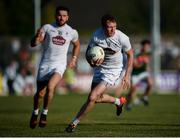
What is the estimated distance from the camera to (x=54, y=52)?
17453mm

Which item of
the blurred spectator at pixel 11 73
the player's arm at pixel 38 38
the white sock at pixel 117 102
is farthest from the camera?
the blurred spectator at pixel 11 73

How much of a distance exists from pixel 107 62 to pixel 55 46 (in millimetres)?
1452

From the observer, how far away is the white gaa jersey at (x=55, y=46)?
17391 mm

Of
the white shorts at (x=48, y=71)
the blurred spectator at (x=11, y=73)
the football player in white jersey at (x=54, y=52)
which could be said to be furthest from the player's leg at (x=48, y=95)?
the blurred spectator at (x=11, y=73)

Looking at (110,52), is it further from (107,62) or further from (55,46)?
(55,46)

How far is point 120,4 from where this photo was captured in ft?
200

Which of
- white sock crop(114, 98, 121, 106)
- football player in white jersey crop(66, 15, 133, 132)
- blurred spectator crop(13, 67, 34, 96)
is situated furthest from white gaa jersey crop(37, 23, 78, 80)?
blurred spectator crop(13, 67, 34, 96)

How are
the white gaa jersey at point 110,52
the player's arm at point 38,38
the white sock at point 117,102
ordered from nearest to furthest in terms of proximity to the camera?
the white gaa jersey at point 110,52 < the player's arm at point 38,38 < the white sock at point 117,102

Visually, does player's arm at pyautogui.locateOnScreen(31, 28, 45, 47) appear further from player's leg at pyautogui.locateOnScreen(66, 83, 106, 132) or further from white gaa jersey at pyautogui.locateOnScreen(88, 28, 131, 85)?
player's leg at pyautogui.locateOnScreen(66, 83, 106, 132)

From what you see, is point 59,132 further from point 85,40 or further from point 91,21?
point 91,21

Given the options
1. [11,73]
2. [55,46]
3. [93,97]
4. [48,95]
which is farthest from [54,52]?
[11,73]

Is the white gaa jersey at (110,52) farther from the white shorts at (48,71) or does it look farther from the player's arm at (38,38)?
the player's arm at (38,38)

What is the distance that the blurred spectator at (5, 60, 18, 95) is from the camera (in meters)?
40.8

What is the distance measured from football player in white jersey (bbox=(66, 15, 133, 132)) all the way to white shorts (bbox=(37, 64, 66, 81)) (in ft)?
3.93
